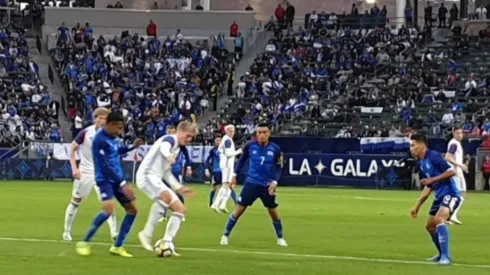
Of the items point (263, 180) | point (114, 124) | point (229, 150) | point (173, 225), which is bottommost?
point (173, 225)

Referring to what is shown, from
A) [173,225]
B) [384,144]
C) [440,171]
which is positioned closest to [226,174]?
[173,225]

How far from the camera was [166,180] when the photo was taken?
17875 millimetres

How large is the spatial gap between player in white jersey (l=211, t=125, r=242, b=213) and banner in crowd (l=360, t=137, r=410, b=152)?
17650mm

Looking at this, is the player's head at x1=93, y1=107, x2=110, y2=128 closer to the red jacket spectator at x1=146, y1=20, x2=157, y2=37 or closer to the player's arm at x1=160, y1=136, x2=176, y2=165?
the player's arm at x1=160, y1=136, x2=176, y2=165

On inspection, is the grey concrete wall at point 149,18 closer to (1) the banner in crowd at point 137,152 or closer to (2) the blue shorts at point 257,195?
(1) the banner in crowd at point 137,152

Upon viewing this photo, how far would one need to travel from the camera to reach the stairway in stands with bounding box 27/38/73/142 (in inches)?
2250

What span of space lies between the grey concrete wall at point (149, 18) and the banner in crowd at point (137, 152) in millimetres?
16867

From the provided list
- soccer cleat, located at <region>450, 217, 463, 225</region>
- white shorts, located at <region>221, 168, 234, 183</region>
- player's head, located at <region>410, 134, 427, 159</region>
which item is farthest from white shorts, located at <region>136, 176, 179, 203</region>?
white shorts, located at <region>221, 168, 234, 183</region>

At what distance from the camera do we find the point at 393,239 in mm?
22109

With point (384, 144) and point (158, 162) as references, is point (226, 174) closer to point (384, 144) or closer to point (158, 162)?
point (158, 162)

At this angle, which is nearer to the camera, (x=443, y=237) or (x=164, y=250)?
(x=443, y=237)

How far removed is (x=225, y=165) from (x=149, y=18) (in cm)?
3828

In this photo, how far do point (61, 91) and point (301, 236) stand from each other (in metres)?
39.8

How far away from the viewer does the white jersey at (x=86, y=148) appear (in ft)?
67.3
